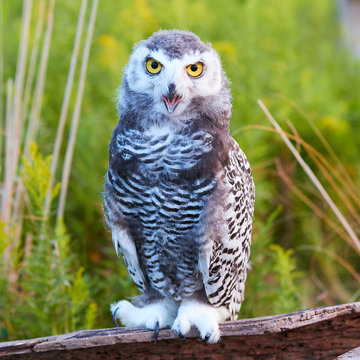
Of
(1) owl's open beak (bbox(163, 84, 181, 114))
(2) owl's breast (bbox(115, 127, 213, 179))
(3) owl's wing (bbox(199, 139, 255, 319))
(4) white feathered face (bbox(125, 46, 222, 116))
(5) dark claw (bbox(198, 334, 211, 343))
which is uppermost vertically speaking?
(4) white feathered face (bbox(125, 46, 222, 116))

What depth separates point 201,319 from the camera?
1902 mm

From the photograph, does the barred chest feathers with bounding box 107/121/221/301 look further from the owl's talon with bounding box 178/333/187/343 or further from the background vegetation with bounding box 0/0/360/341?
the background vegetation with bounding box 0/0/360/341

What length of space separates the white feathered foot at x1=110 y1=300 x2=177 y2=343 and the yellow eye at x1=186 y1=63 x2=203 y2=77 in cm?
85

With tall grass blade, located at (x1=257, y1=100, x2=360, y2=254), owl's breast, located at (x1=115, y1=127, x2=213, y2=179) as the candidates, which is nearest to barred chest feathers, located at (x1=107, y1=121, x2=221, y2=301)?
owl's breast, located at (x1=115, y1=127, x2=213, y2=179)

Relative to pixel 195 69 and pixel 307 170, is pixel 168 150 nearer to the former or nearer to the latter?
pixel 195 69

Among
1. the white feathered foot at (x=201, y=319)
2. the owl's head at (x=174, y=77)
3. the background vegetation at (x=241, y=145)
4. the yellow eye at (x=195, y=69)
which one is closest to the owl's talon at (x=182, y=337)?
the white feathered foot at (x=201, y=319)

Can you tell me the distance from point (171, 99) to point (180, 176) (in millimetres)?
246

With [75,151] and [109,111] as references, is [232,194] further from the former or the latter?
[109,111]

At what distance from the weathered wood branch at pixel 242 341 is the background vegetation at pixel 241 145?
314 mm

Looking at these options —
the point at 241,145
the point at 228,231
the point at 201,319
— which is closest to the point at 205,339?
the point at 201,319

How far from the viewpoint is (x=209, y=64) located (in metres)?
1.71

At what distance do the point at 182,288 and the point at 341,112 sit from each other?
2176 mm

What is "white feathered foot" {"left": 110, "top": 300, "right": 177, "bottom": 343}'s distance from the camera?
1963mm

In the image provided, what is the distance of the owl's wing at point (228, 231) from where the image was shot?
5.83 feet
